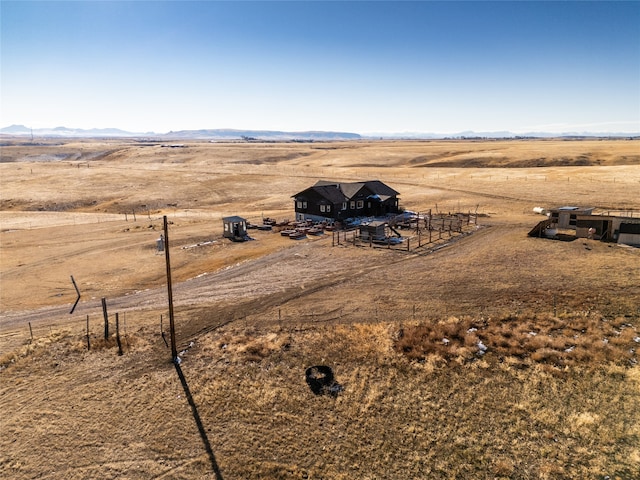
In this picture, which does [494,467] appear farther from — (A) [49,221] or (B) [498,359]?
(A) [49,221]

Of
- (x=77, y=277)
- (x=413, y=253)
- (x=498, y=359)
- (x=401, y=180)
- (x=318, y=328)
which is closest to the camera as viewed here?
(x=498, y=359)

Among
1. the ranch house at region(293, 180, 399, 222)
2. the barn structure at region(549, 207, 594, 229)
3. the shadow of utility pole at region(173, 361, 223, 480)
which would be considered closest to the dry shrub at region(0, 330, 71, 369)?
the shadow of utility pole at region(173, 361, 223, 480)

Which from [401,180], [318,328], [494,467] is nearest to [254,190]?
[401,180]

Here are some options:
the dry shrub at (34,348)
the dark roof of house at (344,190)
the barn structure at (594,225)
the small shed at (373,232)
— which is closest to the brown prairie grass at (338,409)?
the dry shrub at (34,348)

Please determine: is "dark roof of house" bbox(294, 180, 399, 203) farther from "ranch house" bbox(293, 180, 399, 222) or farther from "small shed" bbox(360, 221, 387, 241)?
"small shed" bbox(360, 221, 387, 241)

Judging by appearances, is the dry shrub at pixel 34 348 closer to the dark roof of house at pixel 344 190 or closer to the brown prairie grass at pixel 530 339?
the brown prairie grass at pixel 530 339

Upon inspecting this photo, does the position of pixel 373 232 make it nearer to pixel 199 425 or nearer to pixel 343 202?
pixel 343 202
